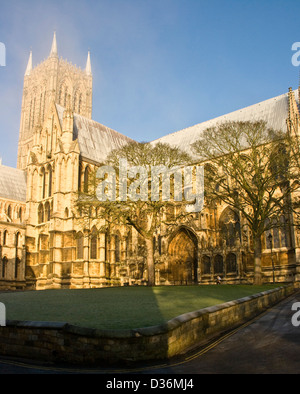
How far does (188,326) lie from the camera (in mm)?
9188

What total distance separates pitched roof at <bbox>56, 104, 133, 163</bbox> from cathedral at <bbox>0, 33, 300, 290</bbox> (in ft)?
0.53

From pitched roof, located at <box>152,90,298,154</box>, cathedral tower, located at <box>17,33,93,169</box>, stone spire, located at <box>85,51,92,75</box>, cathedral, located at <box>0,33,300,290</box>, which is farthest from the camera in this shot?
stone spire, located at <box>85,51,92,75</box>

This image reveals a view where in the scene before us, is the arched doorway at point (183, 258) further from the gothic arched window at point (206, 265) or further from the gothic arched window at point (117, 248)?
the gothic arched window at point (117, 248)

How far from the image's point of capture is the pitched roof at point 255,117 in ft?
132

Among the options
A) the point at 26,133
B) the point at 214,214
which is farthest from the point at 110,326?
the point at 26,133

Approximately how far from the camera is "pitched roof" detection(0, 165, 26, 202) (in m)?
51.6

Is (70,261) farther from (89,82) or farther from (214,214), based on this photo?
(89,82)

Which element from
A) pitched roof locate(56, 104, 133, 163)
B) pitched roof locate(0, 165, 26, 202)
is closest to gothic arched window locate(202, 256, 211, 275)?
pitched roof locate(56, 104, 133, 163)

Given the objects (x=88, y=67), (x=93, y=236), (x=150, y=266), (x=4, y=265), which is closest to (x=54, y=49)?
(x=88, y=67)

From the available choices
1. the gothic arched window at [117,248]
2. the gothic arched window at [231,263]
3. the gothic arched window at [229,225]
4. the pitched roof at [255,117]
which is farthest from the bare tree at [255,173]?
the gothic arched window at [117,248]

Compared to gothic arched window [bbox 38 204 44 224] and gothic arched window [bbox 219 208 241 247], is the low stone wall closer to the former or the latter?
gothic arched window [bbox 219 208 241 247]

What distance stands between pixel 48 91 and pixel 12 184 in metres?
36.9

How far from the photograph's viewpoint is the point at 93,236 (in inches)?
1335
